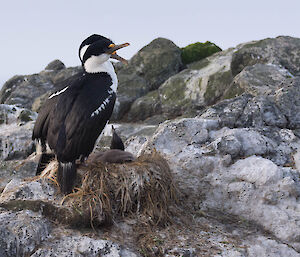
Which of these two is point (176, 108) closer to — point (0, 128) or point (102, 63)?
point (0, 128)

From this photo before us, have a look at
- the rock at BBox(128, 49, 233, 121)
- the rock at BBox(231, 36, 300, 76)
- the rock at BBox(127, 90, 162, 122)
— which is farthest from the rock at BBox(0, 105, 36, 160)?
the rock at BBox(127, 90, 162, 122)

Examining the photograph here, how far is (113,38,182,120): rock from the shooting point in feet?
62.3

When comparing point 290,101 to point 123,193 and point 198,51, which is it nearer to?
point 123,193

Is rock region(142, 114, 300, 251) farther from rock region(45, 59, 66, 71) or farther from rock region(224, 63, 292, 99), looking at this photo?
rock region(45, 59, 66, 71)

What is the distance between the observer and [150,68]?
19.7 metres

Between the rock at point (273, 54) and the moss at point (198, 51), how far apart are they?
7203 mm

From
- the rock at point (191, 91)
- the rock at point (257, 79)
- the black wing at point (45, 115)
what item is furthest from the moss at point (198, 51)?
the black wing at point (45, 115)

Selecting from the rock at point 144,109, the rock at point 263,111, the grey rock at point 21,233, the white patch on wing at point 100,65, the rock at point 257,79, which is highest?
the white patch on wing at point 100,65

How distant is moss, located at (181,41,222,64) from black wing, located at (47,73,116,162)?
16.9 m

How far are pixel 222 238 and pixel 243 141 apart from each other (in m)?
1.56

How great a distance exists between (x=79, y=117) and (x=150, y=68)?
53.7ft

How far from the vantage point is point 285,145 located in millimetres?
4711

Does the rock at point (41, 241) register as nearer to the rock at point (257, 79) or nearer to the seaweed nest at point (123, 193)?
the seaweed nest at point (123, 193)

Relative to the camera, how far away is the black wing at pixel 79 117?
3.70m
